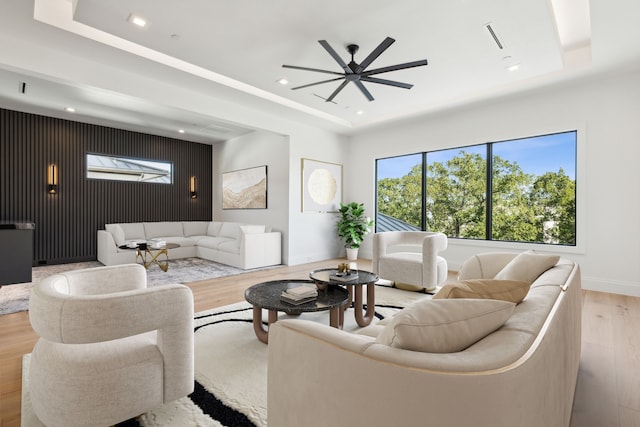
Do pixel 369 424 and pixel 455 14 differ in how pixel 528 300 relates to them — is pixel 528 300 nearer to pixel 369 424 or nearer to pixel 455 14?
pixel 369 424

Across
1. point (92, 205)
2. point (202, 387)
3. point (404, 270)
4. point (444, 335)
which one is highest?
point (92, 205)

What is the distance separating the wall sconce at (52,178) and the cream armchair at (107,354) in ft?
18.4

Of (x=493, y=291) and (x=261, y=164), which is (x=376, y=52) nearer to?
(x=493, y=291)

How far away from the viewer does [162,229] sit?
698 centimetres

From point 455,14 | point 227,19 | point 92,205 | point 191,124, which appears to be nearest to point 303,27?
point 227,19

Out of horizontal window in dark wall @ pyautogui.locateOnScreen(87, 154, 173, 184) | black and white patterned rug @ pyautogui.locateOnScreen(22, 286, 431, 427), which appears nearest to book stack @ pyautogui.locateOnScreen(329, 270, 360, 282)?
black and white patterned rug @ pyautogui.locateOnScreen(22, 286, 431, 427)

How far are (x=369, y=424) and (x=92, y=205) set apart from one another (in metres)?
7.29

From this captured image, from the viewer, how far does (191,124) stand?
20.7 ft

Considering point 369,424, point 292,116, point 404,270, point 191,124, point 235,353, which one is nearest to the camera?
point 369,424

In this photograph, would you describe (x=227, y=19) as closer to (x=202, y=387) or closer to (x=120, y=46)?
(x=120, y=46)

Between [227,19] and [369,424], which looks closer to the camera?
[369,424]

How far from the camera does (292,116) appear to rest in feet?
18.7

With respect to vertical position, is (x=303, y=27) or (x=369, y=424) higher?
(x=303, y=27)

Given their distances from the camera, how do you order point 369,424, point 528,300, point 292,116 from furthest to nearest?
point 292,116 → point 528,300 → point 369,424
